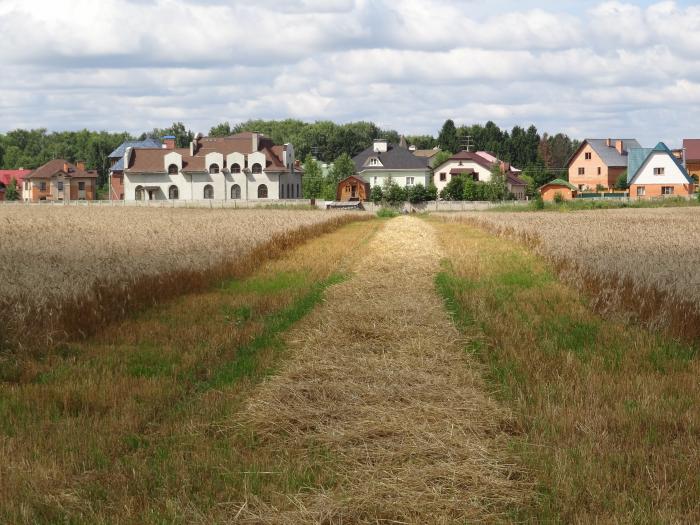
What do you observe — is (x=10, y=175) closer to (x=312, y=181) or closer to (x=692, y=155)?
(x=312, y=181)

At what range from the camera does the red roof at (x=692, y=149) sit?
107m

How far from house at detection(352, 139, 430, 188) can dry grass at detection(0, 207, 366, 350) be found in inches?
3438

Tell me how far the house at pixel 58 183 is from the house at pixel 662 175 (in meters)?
86.8

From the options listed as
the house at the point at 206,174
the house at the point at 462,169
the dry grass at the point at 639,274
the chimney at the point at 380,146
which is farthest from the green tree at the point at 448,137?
the dry grass at the point at 639,274

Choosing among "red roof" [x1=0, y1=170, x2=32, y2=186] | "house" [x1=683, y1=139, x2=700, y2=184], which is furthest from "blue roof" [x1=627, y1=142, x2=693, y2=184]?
"red roof" [x1=0, y1=170, x2=32, y2=186]

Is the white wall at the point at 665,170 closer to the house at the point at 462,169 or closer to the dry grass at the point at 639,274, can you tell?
the house at the point at 462,169

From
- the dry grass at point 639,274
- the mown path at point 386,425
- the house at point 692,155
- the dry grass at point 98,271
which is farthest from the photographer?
the house at point 692,155

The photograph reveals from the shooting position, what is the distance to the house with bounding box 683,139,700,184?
352 feet

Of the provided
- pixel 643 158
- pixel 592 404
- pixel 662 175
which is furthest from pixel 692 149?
pixel 592 404

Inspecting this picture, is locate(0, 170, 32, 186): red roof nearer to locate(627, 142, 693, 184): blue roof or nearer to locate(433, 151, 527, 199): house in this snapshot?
locate(433, 151, 527, 199): house

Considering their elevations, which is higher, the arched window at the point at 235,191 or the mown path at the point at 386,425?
the arched window at the point at 235,191

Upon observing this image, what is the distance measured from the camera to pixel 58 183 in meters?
128

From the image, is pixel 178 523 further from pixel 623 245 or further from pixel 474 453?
pixel 623 245

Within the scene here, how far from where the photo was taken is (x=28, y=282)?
42.3 feet
